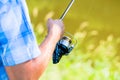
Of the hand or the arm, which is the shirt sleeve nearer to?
the arm

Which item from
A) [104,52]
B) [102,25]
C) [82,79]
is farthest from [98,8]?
[82,79]

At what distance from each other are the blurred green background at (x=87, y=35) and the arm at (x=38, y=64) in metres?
1.85

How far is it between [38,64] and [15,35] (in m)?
0.17

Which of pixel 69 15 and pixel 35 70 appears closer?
pixel 35 70

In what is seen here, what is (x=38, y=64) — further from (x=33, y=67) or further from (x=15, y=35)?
(x=15, y=35)

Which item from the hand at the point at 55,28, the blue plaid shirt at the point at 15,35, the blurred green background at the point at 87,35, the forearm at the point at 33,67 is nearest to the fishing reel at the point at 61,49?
the hand at the point at 55,28

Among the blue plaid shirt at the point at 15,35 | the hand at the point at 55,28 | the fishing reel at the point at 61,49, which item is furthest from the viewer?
the fishing reel at the point at 61,49

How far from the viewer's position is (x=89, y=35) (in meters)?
4.16

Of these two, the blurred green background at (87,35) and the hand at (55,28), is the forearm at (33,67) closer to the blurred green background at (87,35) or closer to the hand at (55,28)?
the hand at (55,28)

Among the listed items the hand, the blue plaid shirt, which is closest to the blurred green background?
the hand

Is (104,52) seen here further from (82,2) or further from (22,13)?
(22,13)

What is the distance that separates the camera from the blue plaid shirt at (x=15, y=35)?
157cm

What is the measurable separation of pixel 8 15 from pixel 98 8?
9.28 feet

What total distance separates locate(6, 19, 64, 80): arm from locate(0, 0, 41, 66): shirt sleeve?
0.07 ft
